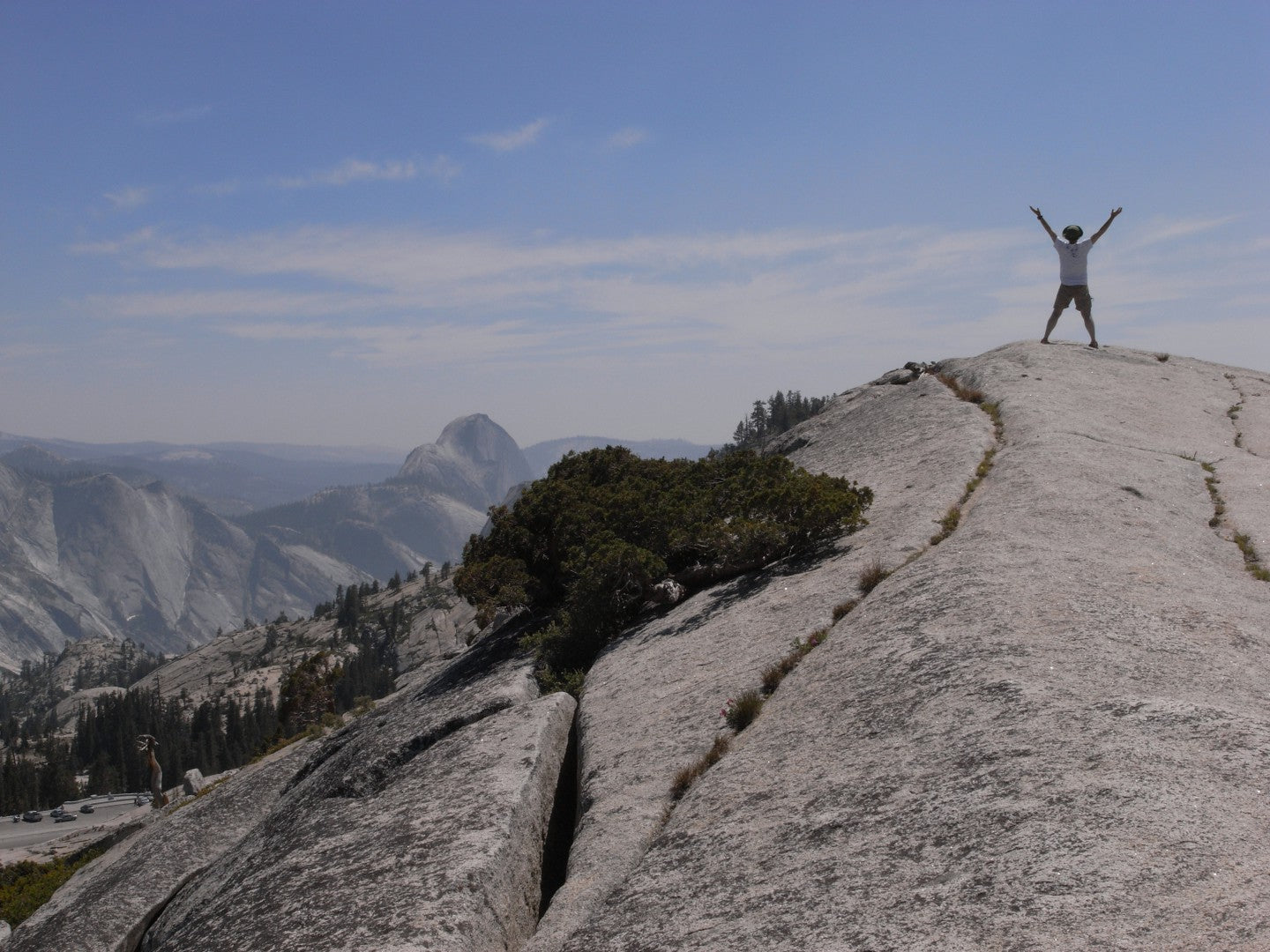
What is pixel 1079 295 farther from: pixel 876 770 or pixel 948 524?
pixel 876 770

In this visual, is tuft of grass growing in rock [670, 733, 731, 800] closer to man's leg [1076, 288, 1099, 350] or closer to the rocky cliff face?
the rocky cliff face

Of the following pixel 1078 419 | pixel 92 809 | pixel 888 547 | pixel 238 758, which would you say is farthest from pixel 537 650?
pixel 238 758

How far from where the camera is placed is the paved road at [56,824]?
105 metres

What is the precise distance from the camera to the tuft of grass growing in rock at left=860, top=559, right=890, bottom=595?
12648 mm

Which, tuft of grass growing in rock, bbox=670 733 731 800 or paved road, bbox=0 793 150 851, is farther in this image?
paved road, bbox=0 793 150 851

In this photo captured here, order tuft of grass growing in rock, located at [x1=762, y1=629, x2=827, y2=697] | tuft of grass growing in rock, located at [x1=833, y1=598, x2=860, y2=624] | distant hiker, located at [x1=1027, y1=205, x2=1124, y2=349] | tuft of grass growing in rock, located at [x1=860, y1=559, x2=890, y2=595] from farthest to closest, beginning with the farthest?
1. distant hiker, located at [x1=1027, y1=205, x2=1124, y2=349]
2. tuft of grass growing in rock, located at [x1=860, y1=559, x2=890, y2=595]
3. tuft of grass growing in rock, located at [x1=833, y1=598, x2=860, y2=624]
4. tuft of grass growing in rock, located at [x1=762, y1=629, x2=827, y2=697]

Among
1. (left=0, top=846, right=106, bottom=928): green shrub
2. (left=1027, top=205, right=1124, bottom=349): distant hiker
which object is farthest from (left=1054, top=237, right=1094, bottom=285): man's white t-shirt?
(left=0, top=846, right=106, bottom=928): green shrub

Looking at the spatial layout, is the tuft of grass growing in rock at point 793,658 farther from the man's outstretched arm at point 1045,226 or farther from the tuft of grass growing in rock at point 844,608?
the man's outstretched arm at point 1045,226

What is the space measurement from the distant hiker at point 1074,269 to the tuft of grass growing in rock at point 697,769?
21778mm

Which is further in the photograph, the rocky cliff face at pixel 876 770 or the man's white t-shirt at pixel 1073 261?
the man's white t-shirt at pixel 1073 261

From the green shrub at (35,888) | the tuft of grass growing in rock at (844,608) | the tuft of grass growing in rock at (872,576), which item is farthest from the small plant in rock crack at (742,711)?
the green shrub at (35,888)

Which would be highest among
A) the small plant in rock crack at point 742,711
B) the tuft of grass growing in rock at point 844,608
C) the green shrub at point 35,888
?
the tuft of grass growing in rock at point 844,608

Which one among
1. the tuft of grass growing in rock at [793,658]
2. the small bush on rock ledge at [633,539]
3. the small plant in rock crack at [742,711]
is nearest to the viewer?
the small plant in rock crack at [742,711]

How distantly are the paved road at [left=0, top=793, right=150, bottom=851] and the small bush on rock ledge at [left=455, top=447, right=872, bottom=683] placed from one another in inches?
3839
